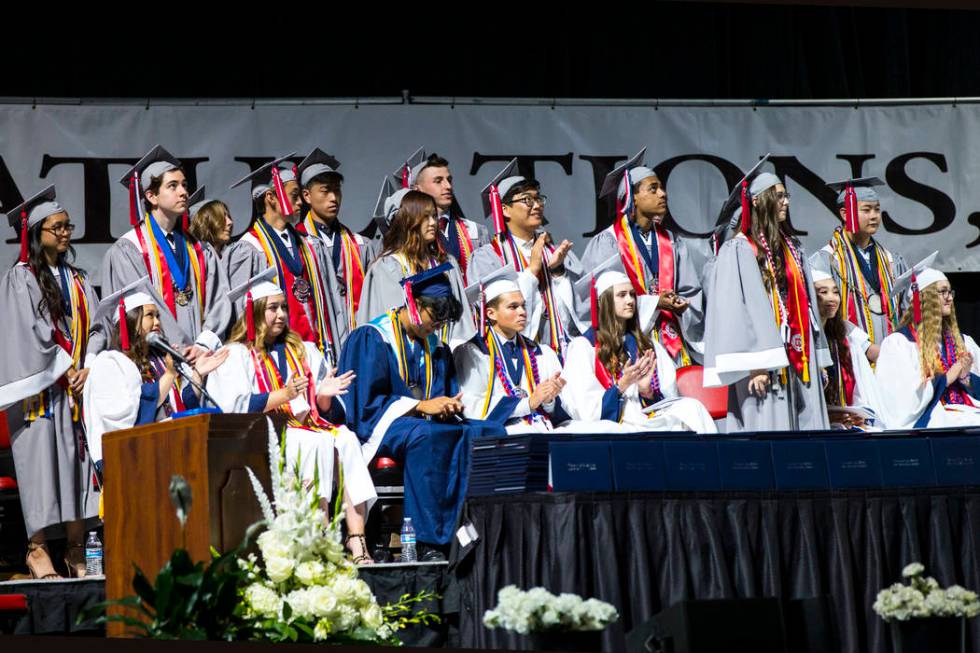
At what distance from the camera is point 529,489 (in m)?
5.50

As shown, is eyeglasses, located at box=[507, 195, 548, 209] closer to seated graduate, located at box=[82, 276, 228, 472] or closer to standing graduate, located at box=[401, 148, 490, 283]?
standing graduate, located at box=[401, 148, 490, 283]

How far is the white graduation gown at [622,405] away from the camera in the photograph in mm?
7371

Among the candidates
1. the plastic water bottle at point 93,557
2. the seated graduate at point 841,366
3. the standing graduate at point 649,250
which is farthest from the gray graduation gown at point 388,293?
the seated graduate at point 841,366

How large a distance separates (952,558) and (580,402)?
2.42 meters

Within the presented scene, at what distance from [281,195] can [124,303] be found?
1.50 meters

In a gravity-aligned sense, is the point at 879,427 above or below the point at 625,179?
below

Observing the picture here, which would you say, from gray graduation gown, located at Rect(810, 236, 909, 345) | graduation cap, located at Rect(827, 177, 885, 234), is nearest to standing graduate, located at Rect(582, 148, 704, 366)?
gray graduation gown, located at Rect(810, 236, 909, 345)

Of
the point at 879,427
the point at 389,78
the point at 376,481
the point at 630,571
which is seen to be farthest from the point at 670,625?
the point at 389,78

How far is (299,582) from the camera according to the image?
3.29 m

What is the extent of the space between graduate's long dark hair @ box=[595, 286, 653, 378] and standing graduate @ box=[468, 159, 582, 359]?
1.64 feet

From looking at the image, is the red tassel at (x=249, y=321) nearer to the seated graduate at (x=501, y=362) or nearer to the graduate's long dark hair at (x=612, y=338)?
the seated graduate at (x=501, y=362)

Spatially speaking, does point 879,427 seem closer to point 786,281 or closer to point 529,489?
point 786,281

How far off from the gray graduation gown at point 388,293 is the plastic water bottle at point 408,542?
1.15m

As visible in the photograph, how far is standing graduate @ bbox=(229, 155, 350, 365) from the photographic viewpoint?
317 inches
